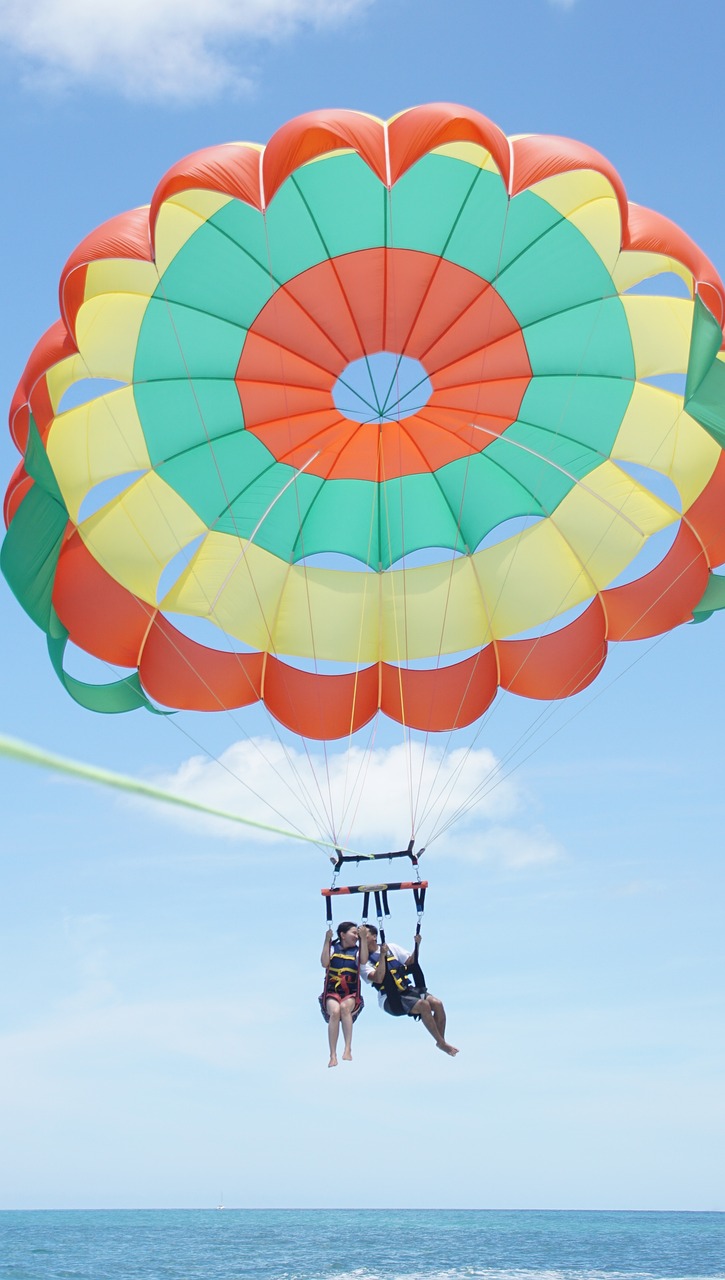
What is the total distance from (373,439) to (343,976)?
3.85 m

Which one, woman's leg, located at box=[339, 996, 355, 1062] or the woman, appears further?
the woman

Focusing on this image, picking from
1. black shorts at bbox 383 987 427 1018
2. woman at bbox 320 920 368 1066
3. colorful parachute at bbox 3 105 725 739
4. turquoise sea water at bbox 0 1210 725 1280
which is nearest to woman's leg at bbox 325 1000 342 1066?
woman at bbox 320 920 368 1066

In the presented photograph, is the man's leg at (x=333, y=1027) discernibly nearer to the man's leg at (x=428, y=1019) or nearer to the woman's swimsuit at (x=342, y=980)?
the woman's swimsuit at (x=342, y=980)

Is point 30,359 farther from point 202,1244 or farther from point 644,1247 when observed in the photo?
point 202,1244

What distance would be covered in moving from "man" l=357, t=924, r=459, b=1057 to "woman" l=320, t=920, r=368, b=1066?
0.06 metres

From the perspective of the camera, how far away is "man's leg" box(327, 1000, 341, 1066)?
702 centimetres

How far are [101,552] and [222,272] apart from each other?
2.09 metres

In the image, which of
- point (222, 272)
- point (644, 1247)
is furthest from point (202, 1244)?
point (222, 272)

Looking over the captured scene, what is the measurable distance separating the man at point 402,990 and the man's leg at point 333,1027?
262mm

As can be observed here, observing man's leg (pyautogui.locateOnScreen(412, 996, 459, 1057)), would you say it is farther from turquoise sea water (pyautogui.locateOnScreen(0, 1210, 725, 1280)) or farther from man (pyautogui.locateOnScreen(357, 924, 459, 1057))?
turquoise sea water (pyautogui.locateOnScreen(0, 1210, 725, 1280))

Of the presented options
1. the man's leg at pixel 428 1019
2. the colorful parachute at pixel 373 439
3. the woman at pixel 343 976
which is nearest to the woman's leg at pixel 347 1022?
the woman at pixel 343 976

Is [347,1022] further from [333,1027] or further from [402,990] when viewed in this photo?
[402,990]

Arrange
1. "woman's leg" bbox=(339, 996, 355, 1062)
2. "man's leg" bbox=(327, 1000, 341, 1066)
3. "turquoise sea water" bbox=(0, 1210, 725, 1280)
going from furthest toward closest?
"turquoise sea water" bbox=(0, 1210, 725, 1280)
"man's leg" bbox=(327, 1000, 341, 1066)
"woman's leg" bbox=(339, 996, 355, 1062)

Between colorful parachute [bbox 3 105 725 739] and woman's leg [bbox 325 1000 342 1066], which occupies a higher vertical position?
colorful parachute [bbox 3 105 725 739]
